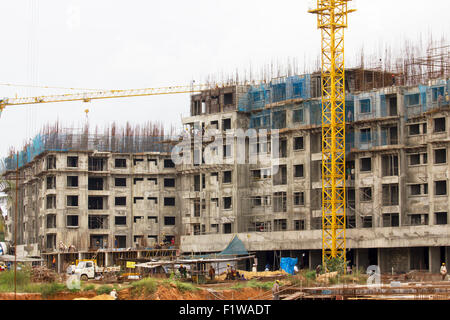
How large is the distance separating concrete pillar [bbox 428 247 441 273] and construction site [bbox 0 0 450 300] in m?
0.12

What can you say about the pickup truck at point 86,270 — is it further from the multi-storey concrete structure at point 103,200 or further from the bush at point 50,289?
the multi-storey concrete structure at point 103,200

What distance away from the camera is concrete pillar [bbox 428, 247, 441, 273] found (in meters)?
72.0

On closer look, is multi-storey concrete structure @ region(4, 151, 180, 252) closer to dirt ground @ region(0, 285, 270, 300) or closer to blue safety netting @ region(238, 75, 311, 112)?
blue safety netting @ region(238, 75, 311, 112)

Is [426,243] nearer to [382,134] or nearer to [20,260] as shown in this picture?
[382,134]

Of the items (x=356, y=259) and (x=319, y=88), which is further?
(x=319, y=88)

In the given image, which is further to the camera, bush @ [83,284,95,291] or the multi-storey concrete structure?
the multi-storey concrete structure

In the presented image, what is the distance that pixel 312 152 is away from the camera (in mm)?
85812

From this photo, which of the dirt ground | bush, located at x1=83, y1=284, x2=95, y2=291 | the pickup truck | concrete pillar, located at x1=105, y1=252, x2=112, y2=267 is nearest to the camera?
the dirt ground

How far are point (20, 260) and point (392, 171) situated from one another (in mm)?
34146

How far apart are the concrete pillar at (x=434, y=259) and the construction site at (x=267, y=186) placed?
117 millimetres

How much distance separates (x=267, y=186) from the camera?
89562 mm

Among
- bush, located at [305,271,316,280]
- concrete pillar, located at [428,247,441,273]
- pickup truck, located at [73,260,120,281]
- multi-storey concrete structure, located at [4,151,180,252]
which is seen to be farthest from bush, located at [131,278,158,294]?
multi-storey concrete structure, located at [4,151,180,252]
